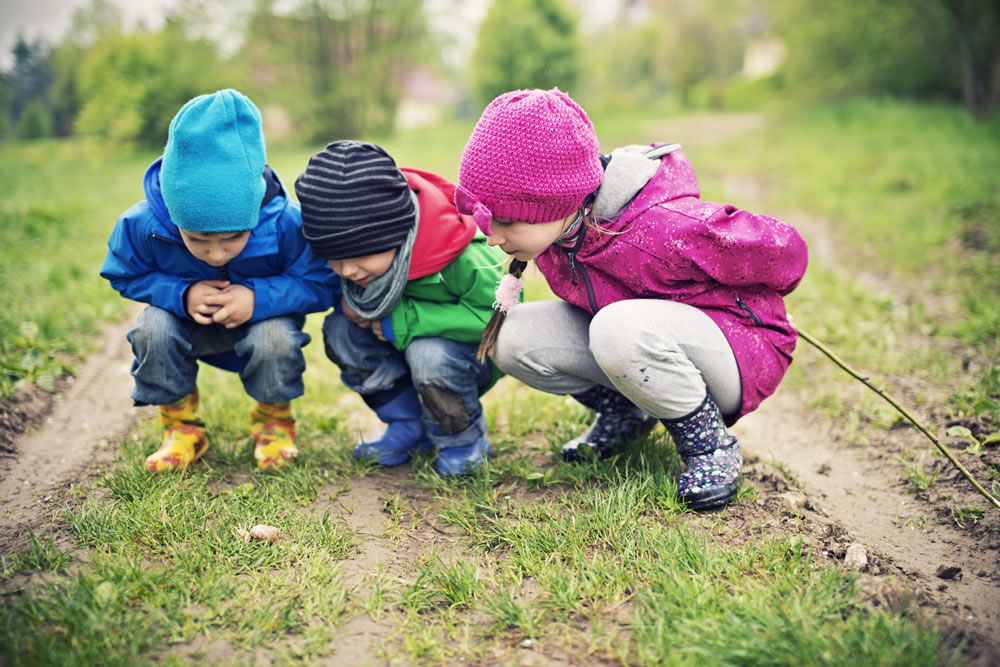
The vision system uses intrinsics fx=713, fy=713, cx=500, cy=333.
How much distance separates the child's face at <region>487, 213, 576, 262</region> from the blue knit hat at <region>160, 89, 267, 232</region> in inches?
30.9

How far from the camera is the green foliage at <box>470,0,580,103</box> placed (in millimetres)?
17000

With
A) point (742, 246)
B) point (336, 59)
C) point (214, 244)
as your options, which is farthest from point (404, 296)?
point (336, 59)

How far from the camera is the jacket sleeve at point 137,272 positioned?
233cm

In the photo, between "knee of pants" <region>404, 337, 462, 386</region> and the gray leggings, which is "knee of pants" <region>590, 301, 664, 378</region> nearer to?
the gray leggings

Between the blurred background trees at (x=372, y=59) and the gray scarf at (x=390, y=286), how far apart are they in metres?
4.47

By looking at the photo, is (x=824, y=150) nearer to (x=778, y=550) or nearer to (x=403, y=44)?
(x=778, y=550)

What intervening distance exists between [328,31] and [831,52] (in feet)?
36.0

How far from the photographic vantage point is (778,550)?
1.91 metres

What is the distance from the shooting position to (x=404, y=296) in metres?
2.46

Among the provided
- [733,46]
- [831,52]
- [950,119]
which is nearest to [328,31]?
[831,52]

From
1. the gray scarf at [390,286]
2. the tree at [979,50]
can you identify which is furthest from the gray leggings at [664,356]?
the tree at [979,50]

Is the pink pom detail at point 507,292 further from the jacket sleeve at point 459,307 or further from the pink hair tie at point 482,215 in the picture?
the pink hair tie at point 482,215

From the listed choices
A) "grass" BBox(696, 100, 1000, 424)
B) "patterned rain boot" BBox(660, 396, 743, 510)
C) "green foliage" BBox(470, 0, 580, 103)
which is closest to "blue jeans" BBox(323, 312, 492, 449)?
"patterned rain boot" BBox(660, 396, 743, 510)

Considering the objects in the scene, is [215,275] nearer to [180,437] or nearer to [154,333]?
[154,333]
